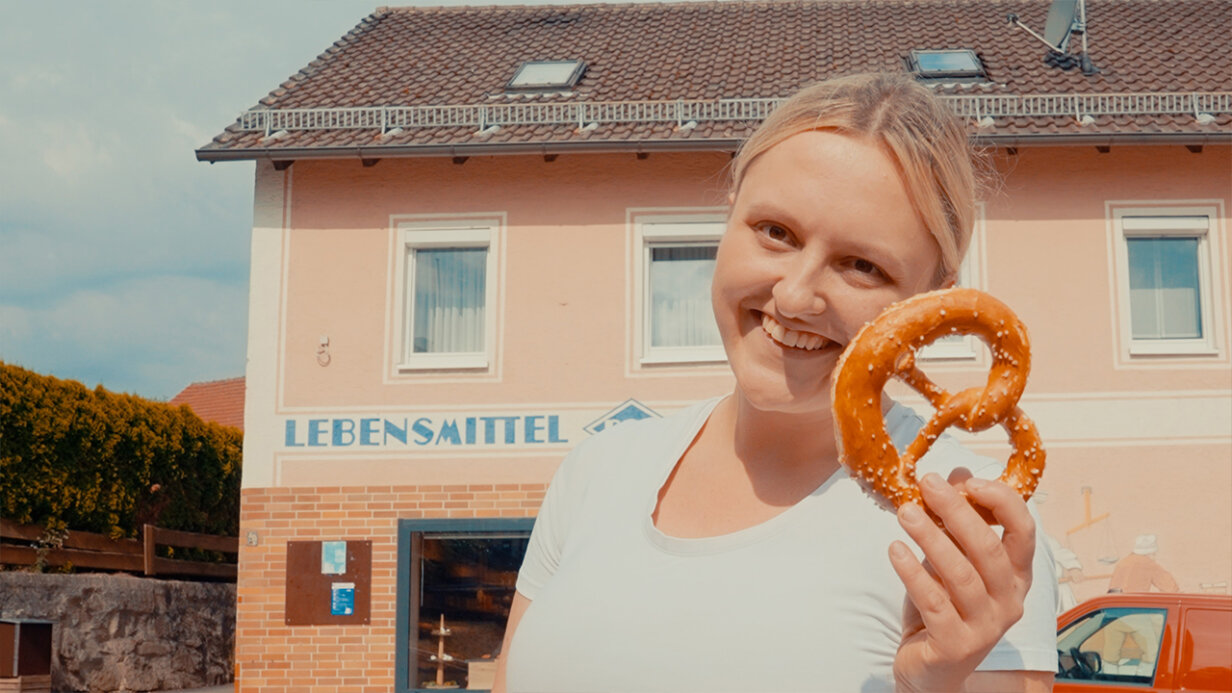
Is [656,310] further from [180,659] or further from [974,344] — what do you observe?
[180,659]

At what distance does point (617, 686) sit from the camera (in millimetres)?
1950

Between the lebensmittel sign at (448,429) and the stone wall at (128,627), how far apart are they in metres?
2.86

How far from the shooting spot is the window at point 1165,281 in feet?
46.7

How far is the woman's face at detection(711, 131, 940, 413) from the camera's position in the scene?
6.11ft

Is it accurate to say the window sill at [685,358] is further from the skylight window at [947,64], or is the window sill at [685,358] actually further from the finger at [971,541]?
the finger at [971,541]

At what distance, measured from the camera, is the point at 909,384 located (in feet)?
6.54

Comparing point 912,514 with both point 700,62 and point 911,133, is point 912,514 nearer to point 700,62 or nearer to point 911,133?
point 911,133

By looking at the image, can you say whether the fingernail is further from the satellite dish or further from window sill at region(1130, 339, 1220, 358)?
the satellite dish

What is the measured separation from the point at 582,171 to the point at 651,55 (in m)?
3.08

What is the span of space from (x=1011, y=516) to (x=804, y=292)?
0.44 metres

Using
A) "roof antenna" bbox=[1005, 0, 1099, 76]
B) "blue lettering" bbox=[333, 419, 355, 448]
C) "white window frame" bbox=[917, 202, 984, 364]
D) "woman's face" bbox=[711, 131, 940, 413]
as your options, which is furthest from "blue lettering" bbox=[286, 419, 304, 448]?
"woman's face" bbox=[711, 131, 940, 413]

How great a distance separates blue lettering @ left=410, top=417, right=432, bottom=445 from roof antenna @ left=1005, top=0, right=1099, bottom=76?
8.70 metres

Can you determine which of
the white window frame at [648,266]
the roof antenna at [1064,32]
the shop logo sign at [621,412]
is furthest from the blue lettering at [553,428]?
the roof antenna at [1064,32]

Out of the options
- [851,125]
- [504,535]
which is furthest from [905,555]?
[504,535]
